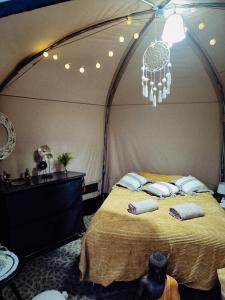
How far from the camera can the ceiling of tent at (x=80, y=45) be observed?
2037 millimetres

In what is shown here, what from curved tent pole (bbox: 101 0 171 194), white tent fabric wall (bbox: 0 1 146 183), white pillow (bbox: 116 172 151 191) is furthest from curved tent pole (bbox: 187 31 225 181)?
white pillow (bbox: 116 172 151 191)

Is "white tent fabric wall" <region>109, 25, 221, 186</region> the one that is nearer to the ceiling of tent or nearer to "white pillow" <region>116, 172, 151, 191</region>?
the ceiling of tent

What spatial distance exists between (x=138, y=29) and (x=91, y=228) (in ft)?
8.54

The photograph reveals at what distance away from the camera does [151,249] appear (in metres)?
2.12

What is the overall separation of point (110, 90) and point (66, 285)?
10.9 ft

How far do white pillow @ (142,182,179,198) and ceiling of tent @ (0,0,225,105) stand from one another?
173cm

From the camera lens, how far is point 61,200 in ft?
10.2

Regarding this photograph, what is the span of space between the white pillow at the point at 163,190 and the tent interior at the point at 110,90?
0.80 m

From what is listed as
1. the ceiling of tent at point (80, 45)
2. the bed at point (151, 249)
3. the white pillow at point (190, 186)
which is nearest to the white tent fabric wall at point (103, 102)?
the ceiling of tent at point (80, 45)

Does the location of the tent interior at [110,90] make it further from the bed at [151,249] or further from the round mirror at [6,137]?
the bed at [151,249]

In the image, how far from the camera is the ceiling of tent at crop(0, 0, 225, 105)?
2.04 meters

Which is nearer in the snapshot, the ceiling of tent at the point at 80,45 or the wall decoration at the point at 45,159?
the ceiling of tent at the point at 80,45

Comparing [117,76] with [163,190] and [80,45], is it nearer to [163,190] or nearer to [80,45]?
[80,45]

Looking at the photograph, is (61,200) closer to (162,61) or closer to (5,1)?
(162,61)
